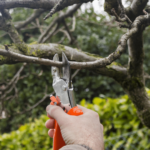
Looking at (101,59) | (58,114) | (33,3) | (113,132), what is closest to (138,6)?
(101,59)

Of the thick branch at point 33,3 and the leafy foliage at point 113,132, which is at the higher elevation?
the thick branch at point 33,3

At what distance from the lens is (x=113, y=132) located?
2.29 m

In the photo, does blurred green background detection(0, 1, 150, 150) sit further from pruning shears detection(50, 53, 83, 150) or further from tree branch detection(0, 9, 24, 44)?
pruning shears detection(50, 53, 83, 150)

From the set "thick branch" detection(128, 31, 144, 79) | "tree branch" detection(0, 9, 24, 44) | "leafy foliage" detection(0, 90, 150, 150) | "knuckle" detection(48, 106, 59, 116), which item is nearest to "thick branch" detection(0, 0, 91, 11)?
"tree branch" detection(0, 9, 24, 44)

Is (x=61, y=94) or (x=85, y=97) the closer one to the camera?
(x=61, y=94)

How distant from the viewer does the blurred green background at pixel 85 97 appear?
6.86 feet

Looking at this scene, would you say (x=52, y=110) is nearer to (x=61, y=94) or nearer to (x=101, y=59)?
(x=61, y=94)

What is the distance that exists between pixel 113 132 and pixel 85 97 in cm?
181

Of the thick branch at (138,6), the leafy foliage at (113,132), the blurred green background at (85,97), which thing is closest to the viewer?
the thick branch at (138,6)

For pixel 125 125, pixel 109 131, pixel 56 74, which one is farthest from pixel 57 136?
pixel 109 131

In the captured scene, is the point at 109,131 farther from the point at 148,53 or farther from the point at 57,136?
the point at 148,53

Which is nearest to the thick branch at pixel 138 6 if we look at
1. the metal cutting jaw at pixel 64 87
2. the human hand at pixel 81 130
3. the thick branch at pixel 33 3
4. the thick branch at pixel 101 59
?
the thick branch at pixel 101 59

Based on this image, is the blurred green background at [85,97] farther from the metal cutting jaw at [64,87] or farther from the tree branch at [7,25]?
the metal cutting jaw at [64,87]

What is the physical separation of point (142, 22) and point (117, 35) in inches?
127
